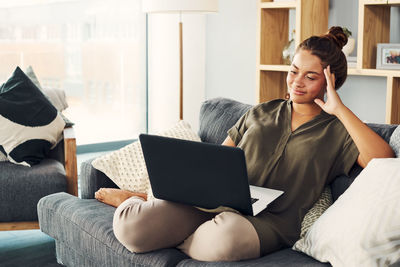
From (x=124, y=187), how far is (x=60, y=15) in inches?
129

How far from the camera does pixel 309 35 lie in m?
3.85

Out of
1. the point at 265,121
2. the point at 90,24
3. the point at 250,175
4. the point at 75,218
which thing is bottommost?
the point at 75,218

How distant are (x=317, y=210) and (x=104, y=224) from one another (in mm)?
784

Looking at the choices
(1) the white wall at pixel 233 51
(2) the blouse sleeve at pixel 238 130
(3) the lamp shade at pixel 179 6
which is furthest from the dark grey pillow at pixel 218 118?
(1) the white wall at pixel 233 51

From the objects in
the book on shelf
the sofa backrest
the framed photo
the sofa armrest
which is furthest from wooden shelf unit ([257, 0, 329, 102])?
the sofa armrest

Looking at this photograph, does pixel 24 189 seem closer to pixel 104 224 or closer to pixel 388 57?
pixel 104 224

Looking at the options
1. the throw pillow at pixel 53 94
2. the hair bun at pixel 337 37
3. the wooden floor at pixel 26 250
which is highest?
the hair bun at pixel 337 37

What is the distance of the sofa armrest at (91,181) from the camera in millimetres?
2613

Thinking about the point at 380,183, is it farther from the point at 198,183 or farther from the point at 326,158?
the point at 198,183

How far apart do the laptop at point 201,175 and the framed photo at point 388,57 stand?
1.61m

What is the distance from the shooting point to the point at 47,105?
3.22 m

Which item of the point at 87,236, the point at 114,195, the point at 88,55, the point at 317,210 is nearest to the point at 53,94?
the point at 114,195

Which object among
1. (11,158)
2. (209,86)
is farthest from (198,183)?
(209,86)

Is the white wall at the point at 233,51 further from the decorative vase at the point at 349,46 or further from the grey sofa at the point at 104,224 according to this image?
the grey sofa at the point at 104,224
